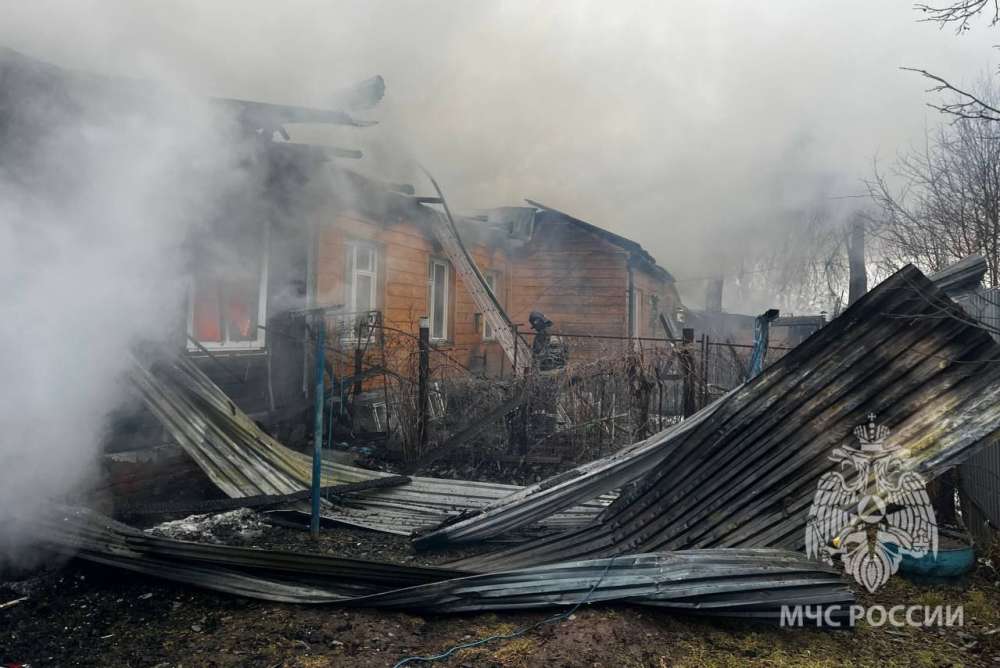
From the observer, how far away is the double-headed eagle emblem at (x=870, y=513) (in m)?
3.22

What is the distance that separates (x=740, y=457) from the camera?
3.85m

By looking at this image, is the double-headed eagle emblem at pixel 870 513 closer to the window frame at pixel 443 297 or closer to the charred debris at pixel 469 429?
the charred debris at pixel 469 429

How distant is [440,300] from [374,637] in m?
9.29

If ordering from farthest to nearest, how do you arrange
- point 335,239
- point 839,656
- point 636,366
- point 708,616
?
point 335,239 → point 636,366 → point 708,616 → point 839,656

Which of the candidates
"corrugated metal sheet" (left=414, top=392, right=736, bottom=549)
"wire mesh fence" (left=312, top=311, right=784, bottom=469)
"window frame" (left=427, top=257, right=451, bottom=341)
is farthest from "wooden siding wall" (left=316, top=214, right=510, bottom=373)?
"corrugated metal sheet" (left=414, top=392, right=736, bottom=549)

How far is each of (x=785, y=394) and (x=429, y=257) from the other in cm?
819

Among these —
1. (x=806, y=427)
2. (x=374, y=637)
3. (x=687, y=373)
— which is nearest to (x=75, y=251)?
(x=374, y=637)

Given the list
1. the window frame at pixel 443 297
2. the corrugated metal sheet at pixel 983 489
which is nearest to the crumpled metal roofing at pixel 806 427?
the corrugated metal sheet at pixel 983 489

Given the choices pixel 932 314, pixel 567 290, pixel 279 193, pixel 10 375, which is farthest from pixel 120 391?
pixel 567 290

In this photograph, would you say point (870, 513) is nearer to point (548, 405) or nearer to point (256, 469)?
point (548, 405)

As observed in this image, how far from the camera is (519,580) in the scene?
10.3ft

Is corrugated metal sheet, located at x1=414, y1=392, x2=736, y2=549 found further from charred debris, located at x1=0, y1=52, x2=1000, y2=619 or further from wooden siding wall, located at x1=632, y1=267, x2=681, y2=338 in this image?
wooden siding wall, located at x1=632, y1=267, x2=681, y2=338

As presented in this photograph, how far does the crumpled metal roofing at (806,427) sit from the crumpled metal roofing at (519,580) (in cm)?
44

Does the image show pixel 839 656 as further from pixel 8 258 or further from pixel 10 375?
pixel 8 258
